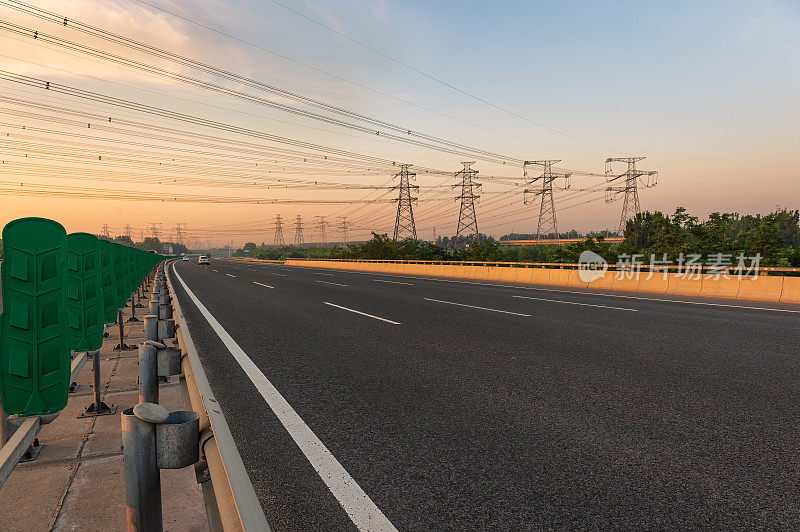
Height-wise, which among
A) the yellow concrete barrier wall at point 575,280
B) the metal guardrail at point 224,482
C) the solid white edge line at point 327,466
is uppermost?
the metal guardrail at point 224,482

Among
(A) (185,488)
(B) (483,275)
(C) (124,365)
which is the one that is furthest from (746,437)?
(B) (483,275)

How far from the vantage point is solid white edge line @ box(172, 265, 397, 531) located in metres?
2.51

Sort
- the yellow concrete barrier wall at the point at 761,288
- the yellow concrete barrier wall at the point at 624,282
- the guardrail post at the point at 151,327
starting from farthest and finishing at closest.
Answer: the yellow concrete barrier wall at the point at 624,282, the yellow concrete barrier wall at the point at 761,288, the guardrail post at the point at 151,327

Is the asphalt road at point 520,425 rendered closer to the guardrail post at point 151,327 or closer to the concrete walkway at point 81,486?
the concrete walkway at point 81,486

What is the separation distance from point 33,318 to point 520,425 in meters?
4.07

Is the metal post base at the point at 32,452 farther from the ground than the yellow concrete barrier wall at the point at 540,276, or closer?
closer

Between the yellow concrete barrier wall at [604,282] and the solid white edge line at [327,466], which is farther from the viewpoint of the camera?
the yellow concrete barrier wall at [604,282]

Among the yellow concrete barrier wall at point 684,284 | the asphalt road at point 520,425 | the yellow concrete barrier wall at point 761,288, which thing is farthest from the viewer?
the yellow concrete barrier wall at point 684,284

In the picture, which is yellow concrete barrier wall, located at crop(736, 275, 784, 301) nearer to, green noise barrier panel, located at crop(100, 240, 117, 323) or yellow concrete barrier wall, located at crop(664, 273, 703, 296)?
yellow concrete barrier wall, located at crop(664, 273, 703, 296)

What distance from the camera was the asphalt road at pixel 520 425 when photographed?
2.63 metres

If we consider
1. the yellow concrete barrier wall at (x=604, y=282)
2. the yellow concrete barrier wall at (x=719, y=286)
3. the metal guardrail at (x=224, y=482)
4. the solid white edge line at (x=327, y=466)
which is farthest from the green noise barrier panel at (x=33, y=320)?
the yellow concrete barrier wall at (x=604, y=282)

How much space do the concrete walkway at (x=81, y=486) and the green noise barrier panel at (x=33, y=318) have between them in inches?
16.3

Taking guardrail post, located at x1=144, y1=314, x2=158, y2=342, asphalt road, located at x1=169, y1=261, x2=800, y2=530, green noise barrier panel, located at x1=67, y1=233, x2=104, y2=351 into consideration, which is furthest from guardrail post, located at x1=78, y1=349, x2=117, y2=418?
asphalt road, located at x1=169, y1=261, x2=800, y2=530

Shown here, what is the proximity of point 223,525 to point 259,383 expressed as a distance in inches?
154
